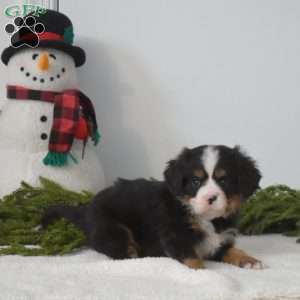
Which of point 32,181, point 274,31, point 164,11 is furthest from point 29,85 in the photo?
point 274,31

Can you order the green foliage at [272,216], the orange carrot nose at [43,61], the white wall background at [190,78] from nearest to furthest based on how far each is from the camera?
1. the green foliage at [272,216]
2. the orange carrot nose at [43,61]
3. the white wall background at [190,78]

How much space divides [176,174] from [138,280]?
459 millimetres

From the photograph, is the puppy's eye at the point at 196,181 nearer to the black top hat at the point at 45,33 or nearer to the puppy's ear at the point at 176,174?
the puppy's ear at the point at 176,174

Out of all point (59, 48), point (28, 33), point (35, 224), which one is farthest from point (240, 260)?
point (28, 33)

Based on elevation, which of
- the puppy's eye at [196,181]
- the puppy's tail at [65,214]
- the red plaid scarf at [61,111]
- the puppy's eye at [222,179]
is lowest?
the puppy's tail at [65,214]

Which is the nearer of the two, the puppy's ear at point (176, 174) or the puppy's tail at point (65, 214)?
the puppy's ear at point (176, 174)

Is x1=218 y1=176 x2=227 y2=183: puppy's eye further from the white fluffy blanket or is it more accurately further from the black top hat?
the black top hat

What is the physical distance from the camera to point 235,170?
1.90 metres

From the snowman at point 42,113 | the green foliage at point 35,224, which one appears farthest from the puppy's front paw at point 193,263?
the snowman at point 42,113

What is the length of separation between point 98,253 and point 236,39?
1719mm

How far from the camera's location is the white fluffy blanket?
1.49 meters

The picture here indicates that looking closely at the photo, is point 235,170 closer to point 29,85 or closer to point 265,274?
point 265,274

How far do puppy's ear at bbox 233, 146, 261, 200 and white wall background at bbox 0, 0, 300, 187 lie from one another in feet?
4.05

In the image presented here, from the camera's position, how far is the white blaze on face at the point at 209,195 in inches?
70.4
